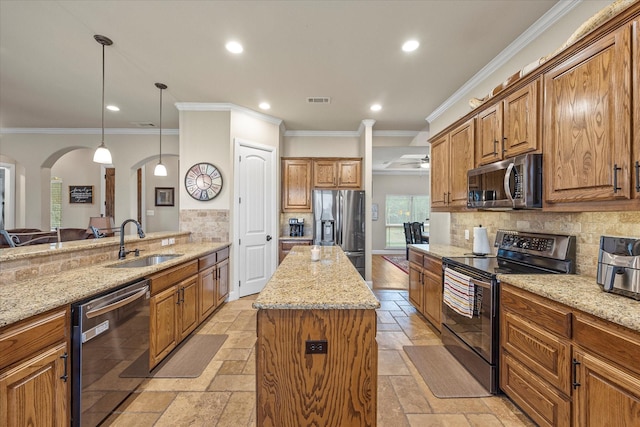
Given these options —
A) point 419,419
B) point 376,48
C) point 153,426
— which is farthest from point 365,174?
point 153,426

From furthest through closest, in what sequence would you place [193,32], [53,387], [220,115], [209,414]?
[220,115] → [193,32] → [209,414] → [53,387]

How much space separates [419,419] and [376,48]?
118 inches

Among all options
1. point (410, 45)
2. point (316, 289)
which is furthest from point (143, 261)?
point (410, 45)

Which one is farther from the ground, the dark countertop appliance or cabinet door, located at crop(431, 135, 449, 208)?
cabinet door, located at crop(431, 135, 449, 208)

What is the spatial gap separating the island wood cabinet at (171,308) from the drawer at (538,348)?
8.31 feet

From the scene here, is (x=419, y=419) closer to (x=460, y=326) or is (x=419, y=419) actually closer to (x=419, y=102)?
(x=460, y=326)

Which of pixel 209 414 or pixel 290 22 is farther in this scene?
pixel 290 22

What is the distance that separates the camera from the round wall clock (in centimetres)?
403

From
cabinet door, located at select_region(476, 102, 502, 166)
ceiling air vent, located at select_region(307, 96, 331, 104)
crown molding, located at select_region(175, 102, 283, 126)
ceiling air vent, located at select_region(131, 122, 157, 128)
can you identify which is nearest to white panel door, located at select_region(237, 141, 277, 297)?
crown molding, located at select_region(175, 102, 283, 126)

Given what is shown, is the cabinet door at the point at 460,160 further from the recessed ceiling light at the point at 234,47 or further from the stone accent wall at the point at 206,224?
the stone accent wall at the point at 206,224

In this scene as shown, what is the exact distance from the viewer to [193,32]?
8.01 ft

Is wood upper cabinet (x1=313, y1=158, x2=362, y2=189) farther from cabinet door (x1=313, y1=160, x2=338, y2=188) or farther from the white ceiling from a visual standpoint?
the white ceiling

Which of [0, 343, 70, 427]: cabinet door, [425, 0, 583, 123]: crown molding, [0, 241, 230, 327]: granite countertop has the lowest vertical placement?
[0, 343, 70, 427]: cabinet door

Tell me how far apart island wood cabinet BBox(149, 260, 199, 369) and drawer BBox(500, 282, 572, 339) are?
8.31 feet
